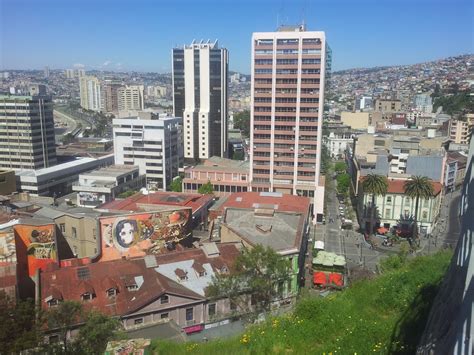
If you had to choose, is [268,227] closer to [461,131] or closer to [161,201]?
[161,201]

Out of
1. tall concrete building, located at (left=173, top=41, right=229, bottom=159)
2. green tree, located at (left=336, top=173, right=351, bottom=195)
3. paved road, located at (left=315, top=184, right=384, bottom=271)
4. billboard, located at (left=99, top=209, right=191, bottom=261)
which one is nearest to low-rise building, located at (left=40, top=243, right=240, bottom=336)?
billboard, located at (left=99, top=209, right=191, bottom=261)

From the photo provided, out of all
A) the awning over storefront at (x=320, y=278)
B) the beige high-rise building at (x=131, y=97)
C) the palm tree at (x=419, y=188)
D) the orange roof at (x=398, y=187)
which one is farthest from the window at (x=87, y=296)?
the beige high-rise building at (x=131, y=97)

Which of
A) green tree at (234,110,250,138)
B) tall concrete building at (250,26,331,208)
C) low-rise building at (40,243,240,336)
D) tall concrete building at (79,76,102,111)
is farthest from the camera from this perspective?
tall concrete building at (79,76,102,111)

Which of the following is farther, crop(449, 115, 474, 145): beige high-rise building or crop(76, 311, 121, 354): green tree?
crop(449, 115, 474, 145): beige high-rise building

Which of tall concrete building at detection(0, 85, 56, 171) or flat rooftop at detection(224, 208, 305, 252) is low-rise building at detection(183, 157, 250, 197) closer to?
flat rooftop at detection(224, 208, 305, 252)

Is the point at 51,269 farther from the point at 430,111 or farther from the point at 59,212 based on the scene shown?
the point at 430,111

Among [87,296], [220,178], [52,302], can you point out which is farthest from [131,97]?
[52,302]

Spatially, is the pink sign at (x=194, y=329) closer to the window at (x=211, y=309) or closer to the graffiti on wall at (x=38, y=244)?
the window at (x=211, y=309)
